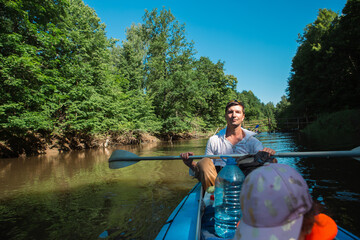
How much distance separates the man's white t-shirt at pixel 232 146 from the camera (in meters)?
2.73

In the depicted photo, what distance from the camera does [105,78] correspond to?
1559 centimetres

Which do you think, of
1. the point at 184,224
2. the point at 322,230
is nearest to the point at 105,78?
the point at 184,224

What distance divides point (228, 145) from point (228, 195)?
1.01m

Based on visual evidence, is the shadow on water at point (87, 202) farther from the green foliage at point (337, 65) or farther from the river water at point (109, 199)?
the green foliage at point (337, 65)

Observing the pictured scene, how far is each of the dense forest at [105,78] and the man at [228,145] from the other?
9521 mm

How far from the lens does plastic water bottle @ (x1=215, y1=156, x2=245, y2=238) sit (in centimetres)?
175

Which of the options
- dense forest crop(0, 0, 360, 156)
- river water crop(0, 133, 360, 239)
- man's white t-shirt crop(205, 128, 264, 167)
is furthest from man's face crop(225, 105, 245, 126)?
dense forest crop(0, 0, 360, 156)

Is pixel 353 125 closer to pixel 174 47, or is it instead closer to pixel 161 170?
pixel 161 170

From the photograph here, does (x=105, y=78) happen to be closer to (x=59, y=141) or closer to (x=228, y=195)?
(x=59, y=141)

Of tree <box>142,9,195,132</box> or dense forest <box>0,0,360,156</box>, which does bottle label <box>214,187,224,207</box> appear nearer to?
dense forest <box>0,0,360,156</box>

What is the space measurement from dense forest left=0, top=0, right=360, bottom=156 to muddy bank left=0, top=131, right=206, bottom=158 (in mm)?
59

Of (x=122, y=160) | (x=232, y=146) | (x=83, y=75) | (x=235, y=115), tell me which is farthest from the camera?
(x=83, y=75)

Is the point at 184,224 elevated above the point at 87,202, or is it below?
above

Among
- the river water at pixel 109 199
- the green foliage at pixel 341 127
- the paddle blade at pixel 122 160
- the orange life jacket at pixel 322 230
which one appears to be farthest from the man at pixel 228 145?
the green foliage at pixel 341 127
